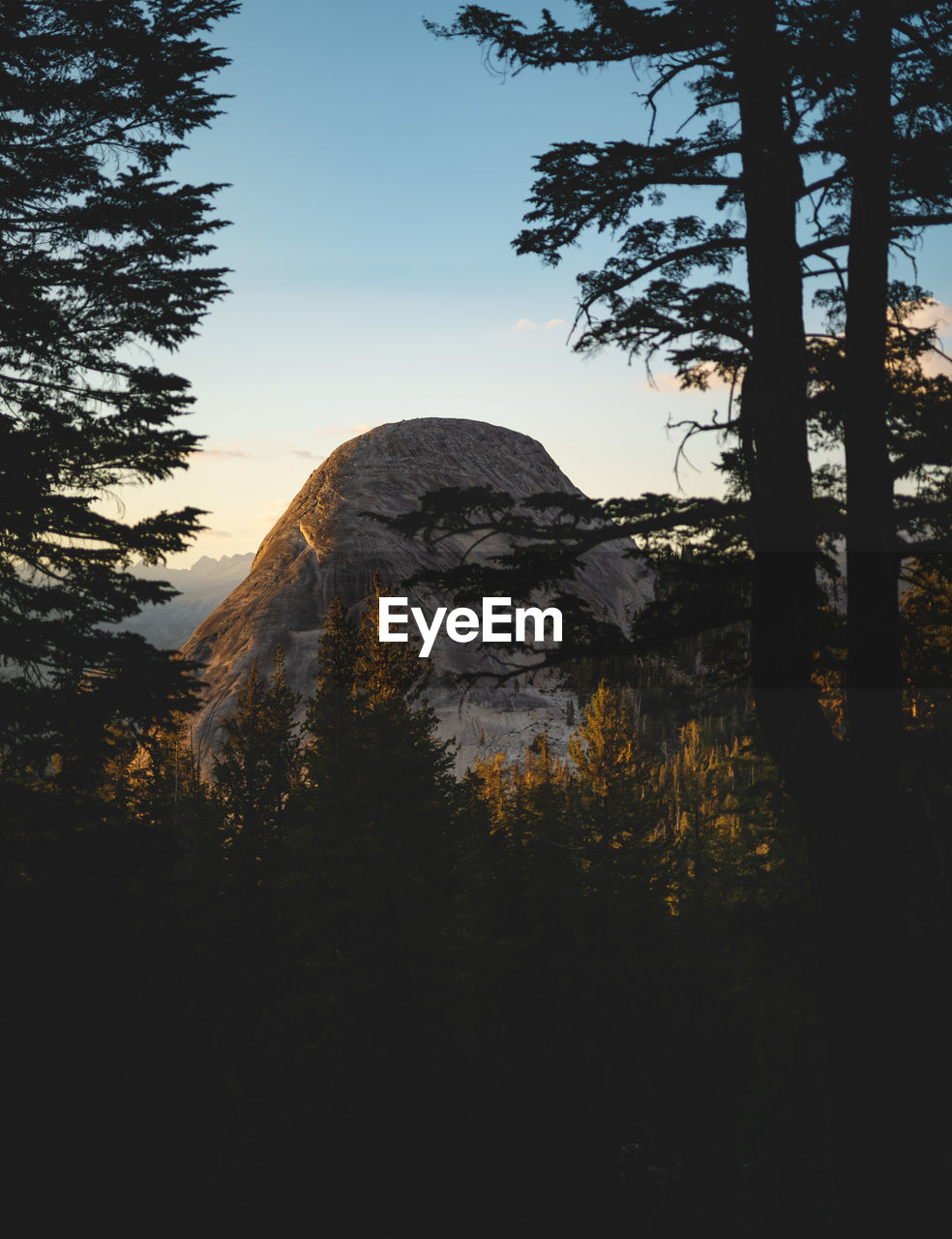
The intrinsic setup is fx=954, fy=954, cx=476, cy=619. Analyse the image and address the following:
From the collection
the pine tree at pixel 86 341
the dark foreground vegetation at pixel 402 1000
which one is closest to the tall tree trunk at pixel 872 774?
the dark foreground vegetation at pixel 402 1000

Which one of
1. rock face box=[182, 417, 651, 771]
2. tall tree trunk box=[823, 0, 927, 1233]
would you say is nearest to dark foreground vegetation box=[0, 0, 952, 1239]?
tall tree trunk box=[823, 0, 927, 1233]

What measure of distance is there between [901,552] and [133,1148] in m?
14.4

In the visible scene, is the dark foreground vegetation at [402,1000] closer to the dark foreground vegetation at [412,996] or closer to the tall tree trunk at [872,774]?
the dark foreground vegetation at [412,996]

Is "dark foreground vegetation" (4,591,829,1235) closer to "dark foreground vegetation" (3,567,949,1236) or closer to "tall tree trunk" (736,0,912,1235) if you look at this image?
"dark foreground vegetation" (3,567,949,1236)

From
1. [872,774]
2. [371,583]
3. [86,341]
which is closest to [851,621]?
[872,774]

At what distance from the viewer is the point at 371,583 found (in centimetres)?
7919

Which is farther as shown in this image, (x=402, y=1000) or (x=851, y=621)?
(x=402, y=1000)

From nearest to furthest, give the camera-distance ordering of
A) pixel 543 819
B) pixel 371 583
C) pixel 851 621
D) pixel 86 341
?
pixel 851 621 < pixel 86 341 < pixel 543 819 < pixel 371 583

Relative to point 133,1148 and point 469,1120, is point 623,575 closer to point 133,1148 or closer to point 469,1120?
point 469,1120

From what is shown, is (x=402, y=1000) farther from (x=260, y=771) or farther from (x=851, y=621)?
(x=851, y=621)

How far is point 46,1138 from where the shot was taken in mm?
12648

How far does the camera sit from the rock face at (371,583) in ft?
233

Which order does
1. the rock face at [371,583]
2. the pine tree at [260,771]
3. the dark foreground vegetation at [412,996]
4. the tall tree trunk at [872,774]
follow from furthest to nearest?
the rock face at [371,583]
the pine tree at [260,771]
the dark foreground vegetation at [412,996]
the tall tree trunk at [872,774]

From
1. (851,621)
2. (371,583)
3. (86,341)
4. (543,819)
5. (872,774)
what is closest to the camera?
(872,774)
